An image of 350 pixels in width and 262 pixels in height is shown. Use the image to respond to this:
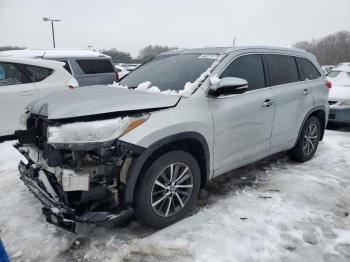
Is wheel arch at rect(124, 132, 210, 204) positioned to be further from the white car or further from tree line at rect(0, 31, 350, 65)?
tree line at rect(0, 31, 350, 65)

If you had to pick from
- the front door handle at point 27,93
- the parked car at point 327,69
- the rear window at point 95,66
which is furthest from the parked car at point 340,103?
the front door handle at point 27,93

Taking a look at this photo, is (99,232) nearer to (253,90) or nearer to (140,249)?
(140,249)

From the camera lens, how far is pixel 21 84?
5902mm

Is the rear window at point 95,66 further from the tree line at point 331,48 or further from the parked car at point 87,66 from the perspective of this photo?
the tree line at point 331,48

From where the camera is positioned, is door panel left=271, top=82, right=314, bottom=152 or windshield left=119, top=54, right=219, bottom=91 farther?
→ door panel left=271, top=82, right=314, bottom=152

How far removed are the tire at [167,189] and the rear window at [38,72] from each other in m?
4.15

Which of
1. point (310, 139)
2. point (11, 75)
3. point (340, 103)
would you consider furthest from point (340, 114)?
point (11, 75)

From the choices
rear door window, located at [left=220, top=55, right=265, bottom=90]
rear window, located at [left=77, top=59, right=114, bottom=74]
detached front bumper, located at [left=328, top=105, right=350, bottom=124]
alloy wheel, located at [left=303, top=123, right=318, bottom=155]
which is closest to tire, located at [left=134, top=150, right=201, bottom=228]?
rear door window, located at [left=220, top=55, right=265, bottom=90]

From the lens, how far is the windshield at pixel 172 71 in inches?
140

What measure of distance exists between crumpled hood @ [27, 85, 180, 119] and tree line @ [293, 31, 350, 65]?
3069 inches

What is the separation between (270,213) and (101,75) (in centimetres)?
701

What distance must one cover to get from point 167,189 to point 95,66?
23.0ft

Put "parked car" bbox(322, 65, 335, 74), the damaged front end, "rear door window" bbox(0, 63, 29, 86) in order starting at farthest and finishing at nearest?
1. "parked car" bbox(322, 65, 335, 74)
2. "rear door window" bbox(0, 63, 29, 86)
3. the damaged front end

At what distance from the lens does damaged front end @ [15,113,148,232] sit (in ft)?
8.40
